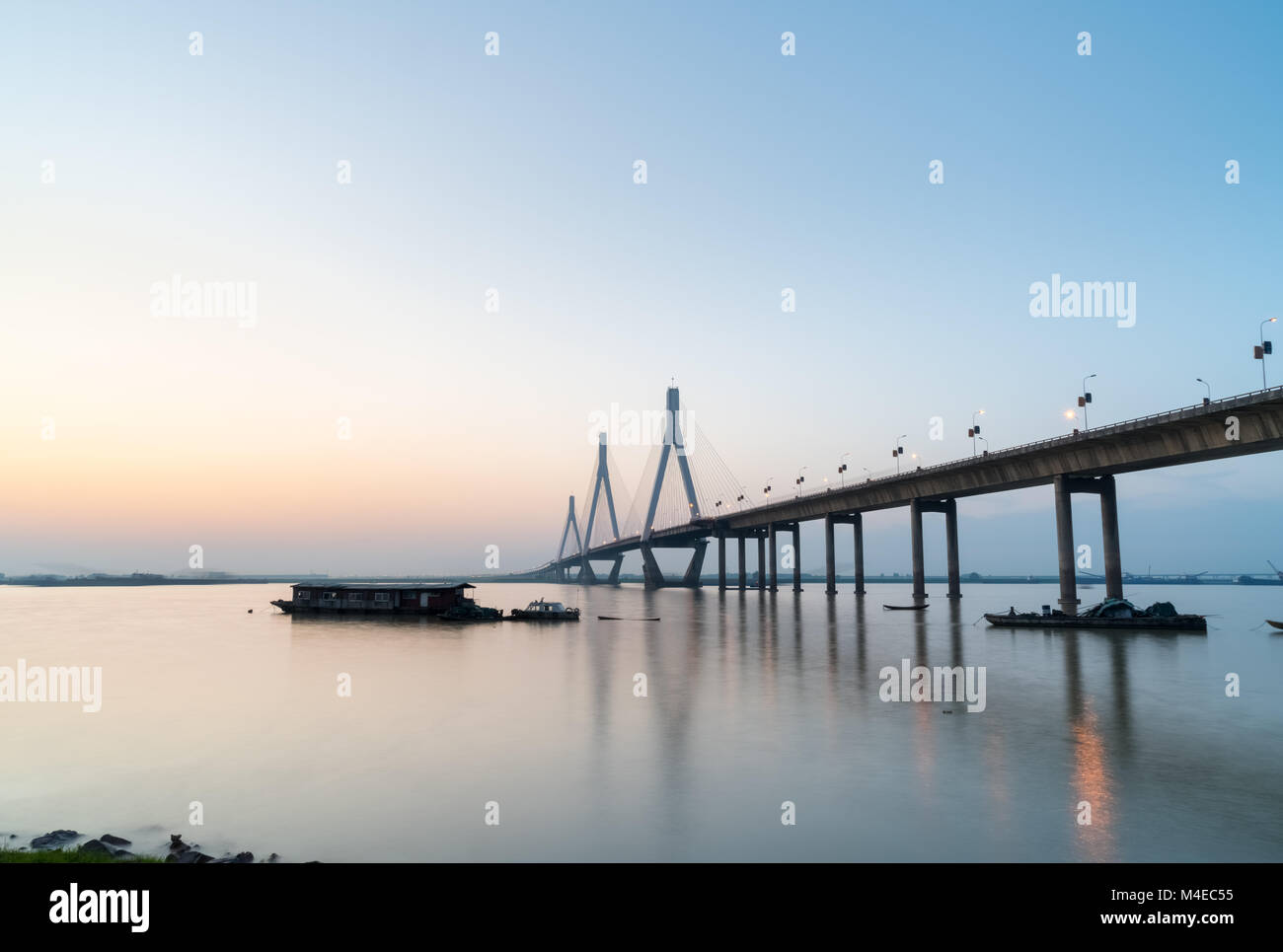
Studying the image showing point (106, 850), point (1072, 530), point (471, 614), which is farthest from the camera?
point (471, 614)

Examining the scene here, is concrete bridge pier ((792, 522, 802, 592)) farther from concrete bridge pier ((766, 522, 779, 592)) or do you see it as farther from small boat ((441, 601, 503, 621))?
small boat ((441, 601, 503, 621))

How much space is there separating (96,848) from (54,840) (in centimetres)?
211

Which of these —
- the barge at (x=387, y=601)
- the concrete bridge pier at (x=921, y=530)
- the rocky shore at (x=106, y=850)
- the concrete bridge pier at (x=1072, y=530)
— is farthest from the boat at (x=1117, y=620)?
the rocky shore at (x=106, y=850)

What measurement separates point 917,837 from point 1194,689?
29750 mm

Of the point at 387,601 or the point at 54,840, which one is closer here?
the point at 54,840

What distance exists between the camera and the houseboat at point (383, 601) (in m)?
93.7

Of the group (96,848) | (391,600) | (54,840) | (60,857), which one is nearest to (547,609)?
(391,600)

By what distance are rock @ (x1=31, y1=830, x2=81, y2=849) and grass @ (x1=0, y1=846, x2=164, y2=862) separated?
46.4 inches

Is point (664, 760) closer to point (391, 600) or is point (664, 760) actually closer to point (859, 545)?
point (391, 600)

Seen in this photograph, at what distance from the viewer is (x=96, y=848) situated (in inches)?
665

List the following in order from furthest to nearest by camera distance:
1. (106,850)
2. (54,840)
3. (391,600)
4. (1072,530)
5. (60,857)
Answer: (391,600) → (1072,530) → (54,840) → (106,850) → (60,857)

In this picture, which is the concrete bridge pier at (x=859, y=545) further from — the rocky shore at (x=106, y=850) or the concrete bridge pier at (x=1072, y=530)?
the rocky shore at (x=106, y=850)

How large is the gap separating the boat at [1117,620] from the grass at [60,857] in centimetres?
6975

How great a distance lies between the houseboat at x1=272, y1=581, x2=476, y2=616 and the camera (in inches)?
Answer: 3688
